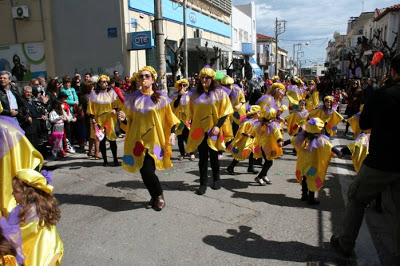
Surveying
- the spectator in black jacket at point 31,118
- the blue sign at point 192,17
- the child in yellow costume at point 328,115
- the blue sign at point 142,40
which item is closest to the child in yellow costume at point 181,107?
the spectator in black jacket at point 31,118

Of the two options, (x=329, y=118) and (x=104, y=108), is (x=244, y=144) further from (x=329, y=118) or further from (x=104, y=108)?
(x=104, y=108)

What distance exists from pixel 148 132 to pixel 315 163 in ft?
7.69

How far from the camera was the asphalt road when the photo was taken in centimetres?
349

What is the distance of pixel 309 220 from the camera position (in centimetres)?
434

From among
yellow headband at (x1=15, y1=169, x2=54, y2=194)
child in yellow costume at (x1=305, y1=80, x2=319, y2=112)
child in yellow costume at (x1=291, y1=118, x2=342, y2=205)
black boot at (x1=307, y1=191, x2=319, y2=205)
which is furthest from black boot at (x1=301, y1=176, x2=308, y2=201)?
child in yellow costume at (x1=305, y1=80, x2=319, y2=112)

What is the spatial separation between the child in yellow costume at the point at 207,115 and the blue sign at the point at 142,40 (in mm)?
11576

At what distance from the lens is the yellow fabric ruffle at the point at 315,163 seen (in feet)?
15.3

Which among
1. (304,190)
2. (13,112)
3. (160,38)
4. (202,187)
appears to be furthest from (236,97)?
(160,38)

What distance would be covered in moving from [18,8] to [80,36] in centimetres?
368

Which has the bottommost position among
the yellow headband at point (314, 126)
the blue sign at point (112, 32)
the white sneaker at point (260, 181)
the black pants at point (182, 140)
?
the white sneaker at point (260, 181)

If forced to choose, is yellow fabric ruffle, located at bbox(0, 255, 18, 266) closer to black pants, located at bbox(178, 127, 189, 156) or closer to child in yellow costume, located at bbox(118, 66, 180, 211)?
child in yellow costume, located at bbox(118, 66, 180, 211)

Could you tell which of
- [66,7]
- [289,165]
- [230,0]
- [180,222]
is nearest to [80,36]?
[66,7]

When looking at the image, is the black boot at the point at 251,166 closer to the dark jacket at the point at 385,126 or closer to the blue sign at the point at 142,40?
the dark jacket at the point at 385,126

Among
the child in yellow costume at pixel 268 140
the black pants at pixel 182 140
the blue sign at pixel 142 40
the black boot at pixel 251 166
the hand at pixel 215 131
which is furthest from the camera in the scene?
the blue sign at pixel 142 40
